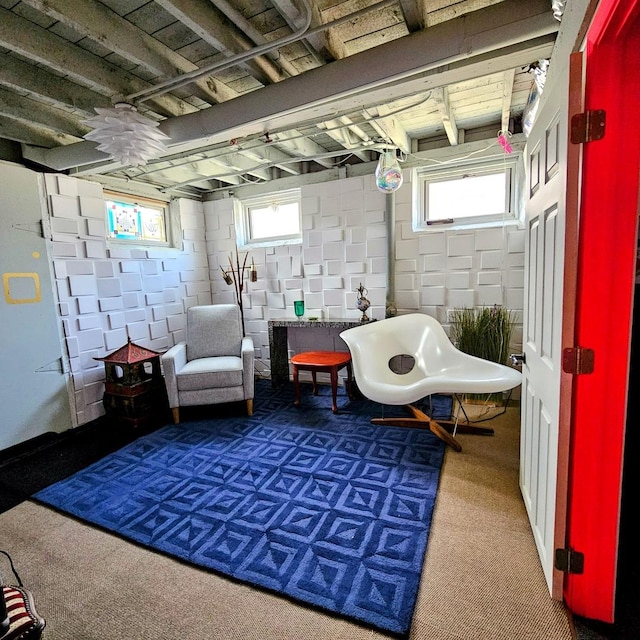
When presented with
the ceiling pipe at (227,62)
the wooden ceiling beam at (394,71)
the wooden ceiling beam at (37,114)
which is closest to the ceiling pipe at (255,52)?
the ceiling pipe at (227,62)

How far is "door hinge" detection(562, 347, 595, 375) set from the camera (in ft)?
3.57

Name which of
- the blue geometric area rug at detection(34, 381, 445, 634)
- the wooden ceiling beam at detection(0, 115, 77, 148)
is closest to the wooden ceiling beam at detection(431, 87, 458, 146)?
the blue geometric area rug at detection(34, 381, 445, 634)

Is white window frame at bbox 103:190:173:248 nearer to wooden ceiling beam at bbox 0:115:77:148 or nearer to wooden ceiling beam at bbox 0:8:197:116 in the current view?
wooden ceiling beam at bbox 0:115:77:148

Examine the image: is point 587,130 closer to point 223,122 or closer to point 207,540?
point 223,122

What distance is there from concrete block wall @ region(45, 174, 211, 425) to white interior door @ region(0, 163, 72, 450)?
4.0 inches

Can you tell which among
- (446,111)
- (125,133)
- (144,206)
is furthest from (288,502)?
(144,206)

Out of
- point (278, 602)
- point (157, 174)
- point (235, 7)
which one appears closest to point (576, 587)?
point (278, 602)

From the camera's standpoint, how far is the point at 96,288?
10.5 ft

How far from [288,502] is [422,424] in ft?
4.07

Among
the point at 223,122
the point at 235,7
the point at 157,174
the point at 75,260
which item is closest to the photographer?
the point at 235,7

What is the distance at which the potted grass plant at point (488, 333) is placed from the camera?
3049mm

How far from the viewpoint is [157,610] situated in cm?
132

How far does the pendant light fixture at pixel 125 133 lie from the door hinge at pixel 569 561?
2.69 m

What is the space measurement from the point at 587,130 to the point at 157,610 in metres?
2.19
